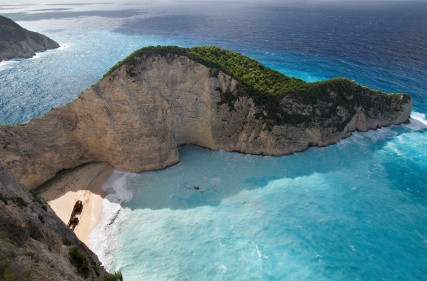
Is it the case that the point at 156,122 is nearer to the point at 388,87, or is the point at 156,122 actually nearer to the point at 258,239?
the point at 258,239

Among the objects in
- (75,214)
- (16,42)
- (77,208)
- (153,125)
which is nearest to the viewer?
(75,214)

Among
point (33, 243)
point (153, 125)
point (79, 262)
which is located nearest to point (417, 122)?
point (153, 125)

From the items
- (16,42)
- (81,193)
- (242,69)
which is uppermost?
(242,69)

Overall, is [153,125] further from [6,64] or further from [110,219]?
[6,64]

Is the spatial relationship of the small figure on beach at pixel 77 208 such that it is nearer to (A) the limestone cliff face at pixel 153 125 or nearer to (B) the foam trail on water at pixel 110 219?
(B) the foam trail on water at pixel 110 219

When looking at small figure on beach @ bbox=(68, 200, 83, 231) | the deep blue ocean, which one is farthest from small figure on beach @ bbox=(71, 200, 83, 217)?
the deep blue ocean

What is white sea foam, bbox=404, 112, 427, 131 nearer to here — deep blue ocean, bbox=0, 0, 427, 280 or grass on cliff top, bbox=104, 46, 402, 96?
deep blue ocean, bbox=0, 0, 427, 280

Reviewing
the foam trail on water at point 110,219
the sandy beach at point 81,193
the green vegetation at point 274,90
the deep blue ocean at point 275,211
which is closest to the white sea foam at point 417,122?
the deep blue ocean at point 275,211
